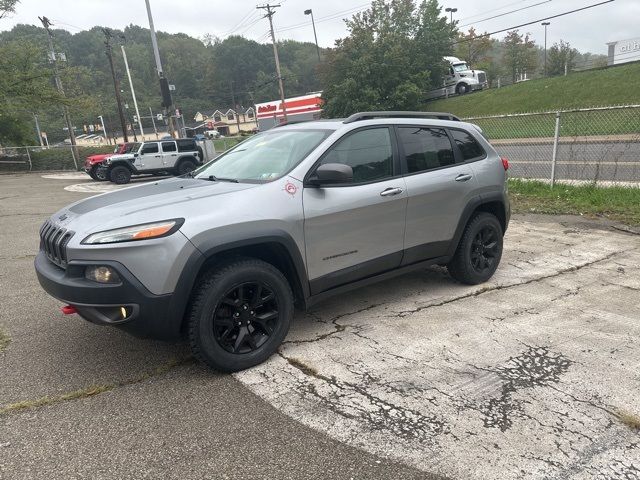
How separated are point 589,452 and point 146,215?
9.08 ft

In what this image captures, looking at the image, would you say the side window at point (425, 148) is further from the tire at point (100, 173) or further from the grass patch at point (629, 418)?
the tire at point (100, 173)

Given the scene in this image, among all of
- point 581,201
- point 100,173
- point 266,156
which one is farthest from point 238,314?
point 100,173

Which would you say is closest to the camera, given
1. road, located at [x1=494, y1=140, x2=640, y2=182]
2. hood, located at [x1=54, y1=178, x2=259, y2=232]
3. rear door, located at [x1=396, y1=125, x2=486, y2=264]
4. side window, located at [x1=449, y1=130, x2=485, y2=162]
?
hood, located at [x1=54, y1=178, x2=259, y2=232]

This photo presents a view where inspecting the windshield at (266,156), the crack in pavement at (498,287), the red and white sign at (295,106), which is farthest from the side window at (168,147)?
the red and white sign at (295,106)

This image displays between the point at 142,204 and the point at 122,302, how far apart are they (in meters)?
0.72

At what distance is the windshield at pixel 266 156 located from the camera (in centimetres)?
360

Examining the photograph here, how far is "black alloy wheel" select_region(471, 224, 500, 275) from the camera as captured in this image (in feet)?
15.5

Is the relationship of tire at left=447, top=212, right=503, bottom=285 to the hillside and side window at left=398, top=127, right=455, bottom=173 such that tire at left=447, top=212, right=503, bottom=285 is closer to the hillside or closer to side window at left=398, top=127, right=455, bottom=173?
side window at left=398, top=127, right=455, bottom=173

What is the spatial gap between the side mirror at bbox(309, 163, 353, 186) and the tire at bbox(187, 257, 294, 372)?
733 millimetres

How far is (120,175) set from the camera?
19172 millimetres

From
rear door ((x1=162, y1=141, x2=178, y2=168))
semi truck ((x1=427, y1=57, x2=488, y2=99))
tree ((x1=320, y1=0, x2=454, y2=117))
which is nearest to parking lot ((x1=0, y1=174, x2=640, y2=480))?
rear door ((x1=162, y1=141, x2=178, y2=168))

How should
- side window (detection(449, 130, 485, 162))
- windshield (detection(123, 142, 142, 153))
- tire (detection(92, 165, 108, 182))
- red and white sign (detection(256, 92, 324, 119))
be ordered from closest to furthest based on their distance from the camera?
side window (detection(449, 130, 485, 162)) → tire (detection(92, 165, 108, 182)) → windshield (detection(123, 142, 142, 153)) → red and white sign (detection(256, 92, 324, 119))

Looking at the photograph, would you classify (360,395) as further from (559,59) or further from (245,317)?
(559,59)

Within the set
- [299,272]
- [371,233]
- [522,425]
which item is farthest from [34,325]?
[522,425]
